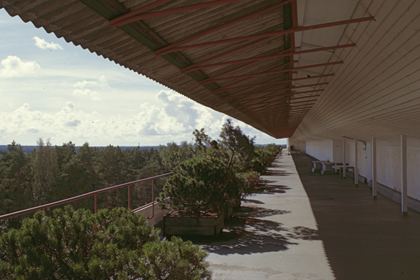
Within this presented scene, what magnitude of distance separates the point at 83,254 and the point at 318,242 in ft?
16.0

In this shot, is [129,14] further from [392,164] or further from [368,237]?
[392,164]

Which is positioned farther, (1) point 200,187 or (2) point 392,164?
(2) point 392,164

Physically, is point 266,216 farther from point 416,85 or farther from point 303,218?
point 416,85

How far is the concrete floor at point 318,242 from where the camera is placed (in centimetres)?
496

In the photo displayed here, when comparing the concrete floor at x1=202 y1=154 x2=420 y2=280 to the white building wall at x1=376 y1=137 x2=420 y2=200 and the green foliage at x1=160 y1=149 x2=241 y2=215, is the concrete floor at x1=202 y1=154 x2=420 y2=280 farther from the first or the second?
the white building wall at x1=376 y1=137 x2=420 y2=200

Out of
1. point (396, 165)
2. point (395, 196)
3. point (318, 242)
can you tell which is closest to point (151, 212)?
point (318, 242)

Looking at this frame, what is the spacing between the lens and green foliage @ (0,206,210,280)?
2.62 m

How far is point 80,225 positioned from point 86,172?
5069cm

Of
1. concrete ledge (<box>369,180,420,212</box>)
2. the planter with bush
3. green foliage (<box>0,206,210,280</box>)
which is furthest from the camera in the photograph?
concrete ledge (<box>369,180,420,212</box>)

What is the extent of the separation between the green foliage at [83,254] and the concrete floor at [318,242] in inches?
88.5

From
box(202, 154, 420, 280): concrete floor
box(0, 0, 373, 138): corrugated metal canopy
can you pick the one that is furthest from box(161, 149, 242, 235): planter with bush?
box(0, 0, 373, 138): corrugated metal canopy

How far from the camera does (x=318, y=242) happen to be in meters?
6.43

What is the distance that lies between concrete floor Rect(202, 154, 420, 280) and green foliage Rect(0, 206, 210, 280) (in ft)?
7.37

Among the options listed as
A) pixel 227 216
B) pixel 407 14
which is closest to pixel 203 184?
pixel 227 216
